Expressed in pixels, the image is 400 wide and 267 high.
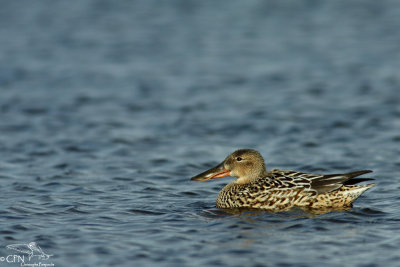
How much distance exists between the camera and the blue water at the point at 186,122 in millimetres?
8828

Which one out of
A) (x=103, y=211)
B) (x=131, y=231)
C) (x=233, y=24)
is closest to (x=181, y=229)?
(x=131, y=231)

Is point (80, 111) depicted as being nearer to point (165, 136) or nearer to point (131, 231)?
point (165, 136)

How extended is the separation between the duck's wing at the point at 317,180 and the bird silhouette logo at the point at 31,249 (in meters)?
3.64

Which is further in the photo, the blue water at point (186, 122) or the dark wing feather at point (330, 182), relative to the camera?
the dark wing feather at point (330, 182)

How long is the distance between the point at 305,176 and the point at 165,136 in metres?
4.62

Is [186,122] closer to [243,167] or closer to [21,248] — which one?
[243,167]

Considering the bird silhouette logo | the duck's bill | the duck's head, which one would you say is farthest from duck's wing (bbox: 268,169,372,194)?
the bird silhouette logo

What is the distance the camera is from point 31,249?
8.48 m

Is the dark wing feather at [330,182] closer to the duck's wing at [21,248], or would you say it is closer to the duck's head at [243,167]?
the duck's head at [243,167]

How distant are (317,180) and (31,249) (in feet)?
13.5

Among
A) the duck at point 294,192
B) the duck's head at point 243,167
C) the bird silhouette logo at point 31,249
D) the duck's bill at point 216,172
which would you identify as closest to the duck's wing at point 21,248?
the bird silhouette logo at point 31,249
